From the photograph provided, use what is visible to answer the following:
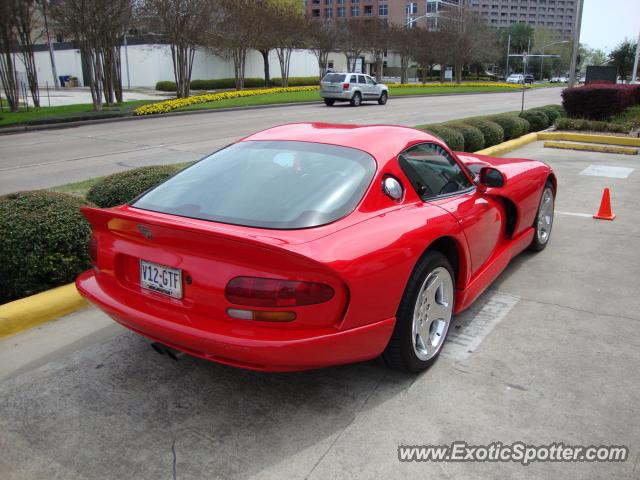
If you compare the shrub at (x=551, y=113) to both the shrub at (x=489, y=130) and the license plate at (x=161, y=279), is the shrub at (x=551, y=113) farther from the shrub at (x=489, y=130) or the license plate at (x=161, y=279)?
the license plate at (x=161, y=279)

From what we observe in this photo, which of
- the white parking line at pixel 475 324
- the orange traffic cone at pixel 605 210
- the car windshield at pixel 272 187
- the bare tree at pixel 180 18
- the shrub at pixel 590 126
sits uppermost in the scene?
the bare tree at pixel 180 18

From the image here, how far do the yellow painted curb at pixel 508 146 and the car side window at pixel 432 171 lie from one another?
7.72m

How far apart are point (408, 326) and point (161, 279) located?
1332 millimetres

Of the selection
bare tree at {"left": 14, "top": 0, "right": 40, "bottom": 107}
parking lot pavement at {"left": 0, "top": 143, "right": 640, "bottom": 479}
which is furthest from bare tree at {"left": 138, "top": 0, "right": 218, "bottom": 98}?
parking lot pavement at {"left": 0, "top": 143, "right": 640, "bottom": 479}

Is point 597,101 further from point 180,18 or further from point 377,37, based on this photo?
point 377,37

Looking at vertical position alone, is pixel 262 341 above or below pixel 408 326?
above

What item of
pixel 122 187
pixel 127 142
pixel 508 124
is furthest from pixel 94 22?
pixel 122 187

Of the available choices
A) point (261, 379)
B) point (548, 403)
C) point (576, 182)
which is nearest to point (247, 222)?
point (261, 379)

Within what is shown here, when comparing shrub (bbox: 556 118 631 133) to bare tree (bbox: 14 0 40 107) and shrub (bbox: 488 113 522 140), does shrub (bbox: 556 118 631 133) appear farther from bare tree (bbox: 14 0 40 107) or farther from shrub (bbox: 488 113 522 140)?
bare tree (bbox: 14 0 40 107)

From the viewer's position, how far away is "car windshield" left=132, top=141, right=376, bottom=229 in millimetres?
2939

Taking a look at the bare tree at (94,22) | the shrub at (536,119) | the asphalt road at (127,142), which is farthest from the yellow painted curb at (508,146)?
the bare tree at (94,22)

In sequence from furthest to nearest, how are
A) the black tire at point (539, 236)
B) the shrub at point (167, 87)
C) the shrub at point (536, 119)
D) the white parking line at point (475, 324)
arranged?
the shrub at point (167, 87) < the shrub at point (536, 119) < the black tire at point (539, 236) < the white parking line at point (475, 324)

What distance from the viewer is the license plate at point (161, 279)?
2.80 meters

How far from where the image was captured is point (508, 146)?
12.6m
